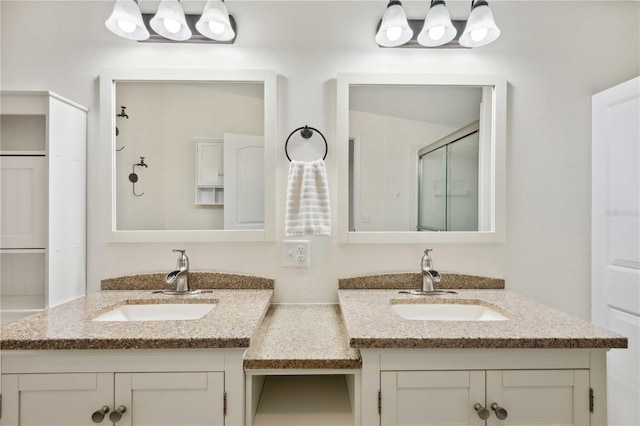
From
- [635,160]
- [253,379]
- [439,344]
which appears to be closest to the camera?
[439,344]

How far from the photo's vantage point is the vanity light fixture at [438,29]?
1450mm

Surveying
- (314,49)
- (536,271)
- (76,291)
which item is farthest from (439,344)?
(76,291)

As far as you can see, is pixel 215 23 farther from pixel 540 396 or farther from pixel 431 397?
pixel 540 396

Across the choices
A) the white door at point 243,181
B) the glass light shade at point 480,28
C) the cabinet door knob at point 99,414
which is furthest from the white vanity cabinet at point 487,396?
the glass light shade at point 480,28

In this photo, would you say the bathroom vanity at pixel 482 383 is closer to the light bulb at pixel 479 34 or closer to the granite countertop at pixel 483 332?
the granite countertop at pixel 483 332

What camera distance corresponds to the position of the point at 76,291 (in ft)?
5.08

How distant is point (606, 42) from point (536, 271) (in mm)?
1103

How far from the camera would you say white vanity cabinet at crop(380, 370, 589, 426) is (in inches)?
40.1

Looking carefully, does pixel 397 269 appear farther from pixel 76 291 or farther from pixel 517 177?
pixel 76 291

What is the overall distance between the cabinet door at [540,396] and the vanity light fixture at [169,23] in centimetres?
158

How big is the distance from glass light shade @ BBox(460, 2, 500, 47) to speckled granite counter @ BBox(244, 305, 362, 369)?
1267 millimetres

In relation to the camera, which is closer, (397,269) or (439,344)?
(439,344)

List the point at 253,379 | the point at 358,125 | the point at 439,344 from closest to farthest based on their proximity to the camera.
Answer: the point at 439,344 → the point at 253,379 → the point at 358,125

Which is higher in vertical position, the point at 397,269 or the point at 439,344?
the point at 397,269
